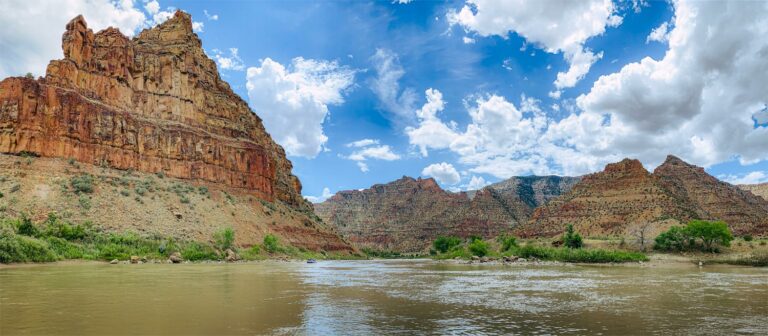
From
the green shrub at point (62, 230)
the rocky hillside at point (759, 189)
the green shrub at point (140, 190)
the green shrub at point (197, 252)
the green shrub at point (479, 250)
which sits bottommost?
the green shrub at point (479, 250)

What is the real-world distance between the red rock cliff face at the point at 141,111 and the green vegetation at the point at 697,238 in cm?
7643

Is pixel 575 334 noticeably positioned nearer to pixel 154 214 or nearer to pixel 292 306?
pixel 292 306

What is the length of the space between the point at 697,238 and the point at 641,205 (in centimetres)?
3620

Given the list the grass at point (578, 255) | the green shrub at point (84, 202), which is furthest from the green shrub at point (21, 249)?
the grass at point (578, 255)

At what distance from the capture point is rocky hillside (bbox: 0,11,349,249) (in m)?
70.6

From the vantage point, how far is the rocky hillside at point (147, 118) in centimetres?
7062

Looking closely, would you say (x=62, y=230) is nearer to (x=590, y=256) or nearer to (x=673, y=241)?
(x=590, y=256)

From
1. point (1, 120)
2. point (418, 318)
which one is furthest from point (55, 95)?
point (418, 318)

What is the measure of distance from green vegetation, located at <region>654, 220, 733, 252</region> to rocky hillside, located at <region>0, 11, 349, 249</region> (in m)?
64.2

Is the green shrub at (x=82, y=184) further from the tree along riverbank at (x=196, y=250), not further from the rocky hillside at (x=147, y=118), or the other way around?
the tree along riverbank at (x=196, y=250)

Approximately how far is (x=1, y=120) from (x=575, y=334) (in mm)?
83446

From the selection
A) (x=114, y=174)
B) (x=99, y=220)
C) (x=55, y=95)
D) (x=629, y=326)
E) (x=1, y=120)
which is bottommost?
(x=629, y=326)

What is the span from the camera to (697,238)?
216 ft

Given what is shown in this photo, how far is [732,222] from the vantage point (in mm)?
111062
